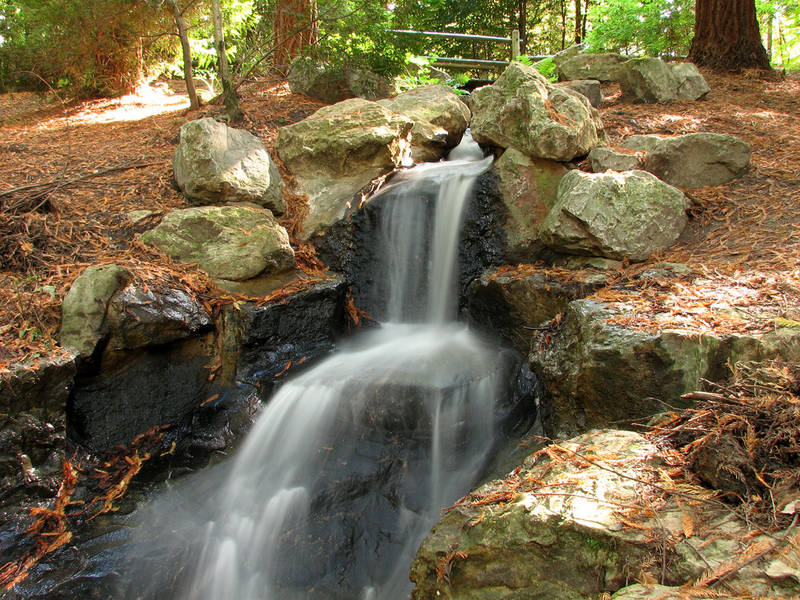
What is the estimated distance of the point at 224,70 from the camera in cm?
716

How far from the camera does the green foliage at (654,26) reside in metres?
9.30

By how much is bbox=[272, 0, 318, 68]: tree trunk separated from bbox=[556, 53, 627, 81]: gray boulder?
4.35 meters

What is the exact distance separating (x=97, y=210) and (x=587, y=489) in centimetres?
530

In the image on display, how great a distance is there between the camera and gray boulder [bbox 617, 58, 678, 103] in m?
7.60

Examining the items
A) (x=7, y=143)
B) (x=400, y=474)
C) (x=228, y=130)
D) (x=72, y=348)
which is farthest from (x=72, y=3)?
(x=400, y=474)

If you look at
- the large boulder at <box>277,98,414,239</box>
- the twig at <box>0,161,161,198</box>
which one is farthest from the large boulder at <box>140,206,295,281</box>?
the twig at <box>0,161,161,198</box>

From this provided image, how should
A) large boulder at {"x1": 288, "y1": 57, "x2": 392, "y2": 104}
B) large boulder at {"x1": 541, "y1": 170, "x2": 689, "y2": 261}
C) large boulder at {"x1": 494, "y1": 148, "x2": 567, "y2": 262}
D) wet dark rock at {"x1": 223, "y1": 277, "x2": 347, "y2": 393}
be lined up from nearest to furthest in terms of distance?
large boulder at {"x1": 541, "y1": 170, "x2": 689, "y2": 261} → wet dark rock at {"x1": 223, "y1": 277, "x2": 347, "y2": 393} → large boulder at {"x1": 494, "y1": 148, "x2": 567, "y2": 262} → large boulder at {"x1": 288, "y1": 57, "x2": 392, "y2": 104}

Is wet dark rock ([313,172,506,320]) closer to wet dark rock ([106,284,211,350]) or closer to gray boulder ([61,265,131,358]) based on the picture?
wet dark rock ([106,284,211,350])

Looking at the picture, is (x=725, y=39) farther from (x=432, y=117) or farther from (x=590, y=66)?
(x=432, y=117)

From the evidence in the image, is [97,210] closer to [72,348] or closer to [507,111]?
[72,348]

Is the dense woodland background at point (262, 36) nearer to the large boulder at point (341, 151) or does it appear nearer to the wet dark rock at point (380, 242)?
the large boulder at point (341, 151)

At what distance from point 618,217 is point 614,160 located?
107 cm

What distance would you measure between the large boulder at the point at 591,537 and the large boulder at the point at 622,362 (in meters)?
0.69

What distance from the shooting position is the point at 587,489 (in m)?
2.11
